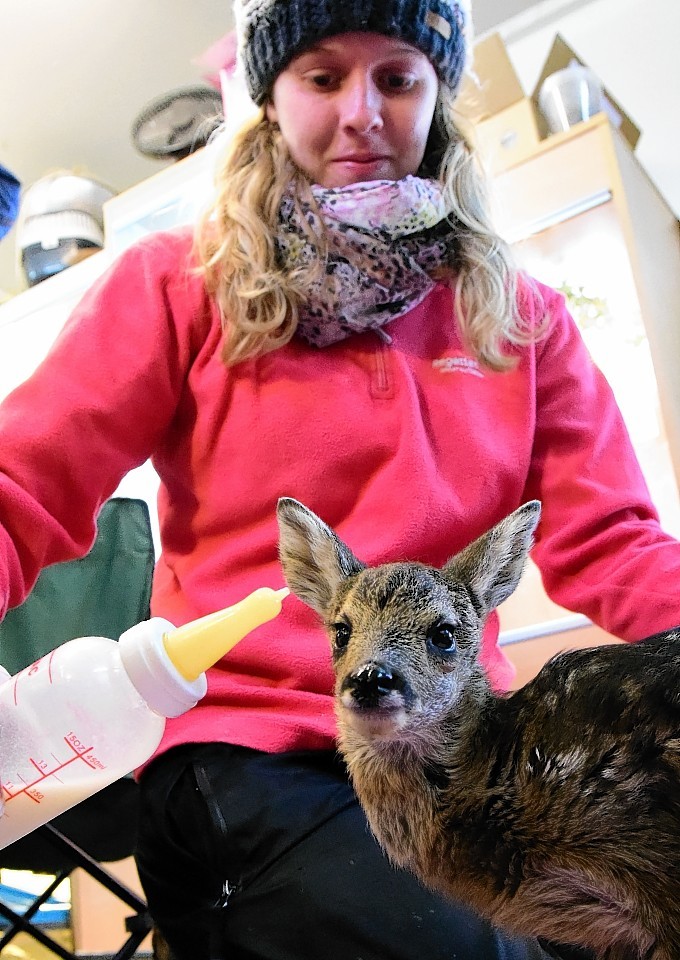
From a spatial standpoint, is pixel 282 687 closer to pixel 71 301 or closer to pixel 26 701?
pixel 26 701

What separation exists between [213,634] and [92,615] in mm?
1161

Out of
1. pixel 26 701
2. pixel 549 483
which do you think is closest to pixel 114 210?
pixel 549 483

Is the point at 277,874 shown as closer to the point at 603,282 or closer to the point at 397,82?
the point at 397,82

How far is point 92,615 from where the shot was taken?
1.82 m

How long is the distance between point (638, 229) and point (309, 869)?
208 centimetres

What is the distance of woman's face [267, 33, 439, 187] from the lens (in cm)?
122

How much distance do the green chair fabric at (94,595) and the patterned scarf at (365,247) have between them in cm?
83

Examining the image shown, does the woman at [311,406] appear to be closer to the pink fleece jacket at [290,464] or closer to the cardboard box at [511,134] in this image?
the pink fleece jacket at [290,464]

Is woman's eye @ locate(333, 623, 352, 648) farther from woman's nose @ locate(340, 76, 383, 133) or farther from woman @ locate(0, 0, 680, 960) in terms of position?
woman's nose @ locate(340, 76, 383, 133)

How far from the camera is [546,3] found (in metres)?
3.22

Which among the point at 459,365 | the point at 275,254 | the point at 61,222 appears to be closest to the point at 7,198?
the point at 275,254

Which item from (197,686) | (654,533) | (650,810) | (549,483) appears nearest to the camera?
(650,810)

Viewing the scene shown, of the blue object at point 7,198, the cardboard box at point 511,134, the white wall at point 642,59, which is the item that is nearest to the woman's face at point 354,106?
the blue object at point 7,198

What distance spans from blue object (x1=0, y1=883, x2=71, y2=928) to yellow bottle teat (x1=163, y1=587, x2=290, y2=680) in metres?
1.85
